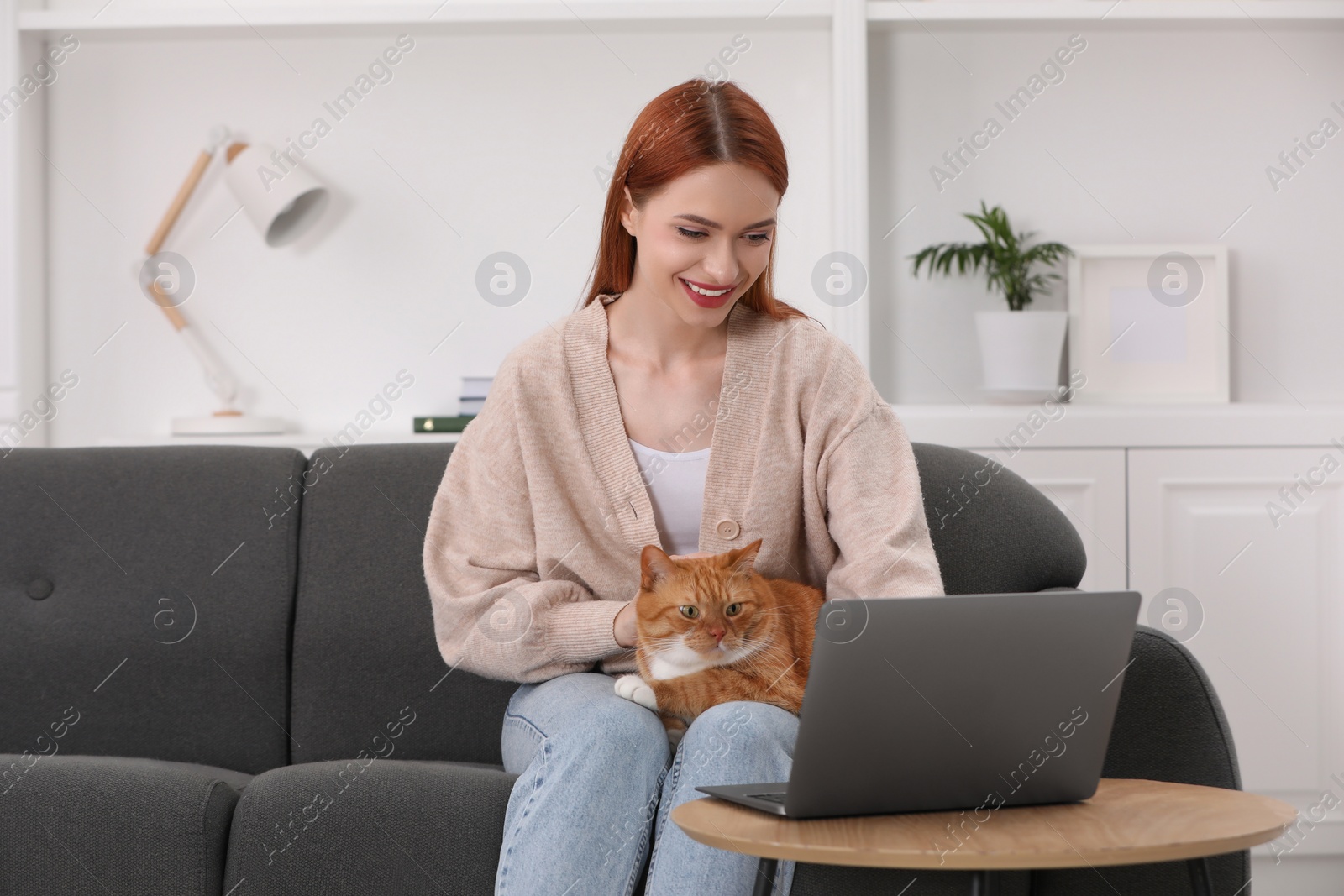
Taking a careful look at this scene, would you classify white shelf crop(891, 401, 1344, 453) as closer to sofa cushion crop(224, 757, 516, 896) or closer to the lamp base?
sofa cushion crop(224, 757, 516, 896)

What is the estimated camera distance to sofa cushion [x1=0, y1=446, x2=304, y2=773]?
5.63 feet

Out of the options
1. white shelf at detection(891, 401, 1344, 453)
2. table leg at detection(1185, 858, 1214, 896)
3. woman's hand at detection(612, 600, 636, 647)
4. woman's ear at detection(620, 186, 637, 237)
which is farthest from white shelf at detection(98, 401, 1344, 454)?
table leg at detection(1185, 858, 1214, 896)

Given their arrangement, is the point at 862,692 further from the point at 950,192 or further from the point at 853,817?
the point at 950,192

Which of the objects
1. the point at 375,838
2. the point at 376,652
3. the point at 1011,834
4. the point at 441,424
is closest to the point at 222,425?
the point at 441,424

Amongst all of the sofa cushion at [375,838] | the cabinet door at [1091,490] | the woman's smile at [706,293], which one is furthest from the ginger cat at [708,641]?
the cabinet door at [1091,490]

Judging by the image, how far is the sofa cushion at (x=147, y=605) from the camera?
1716mm

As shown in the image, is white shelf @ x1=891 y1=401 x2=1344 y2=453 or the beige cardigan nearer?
the beige cardigan

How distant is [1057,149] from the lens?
2.61 m

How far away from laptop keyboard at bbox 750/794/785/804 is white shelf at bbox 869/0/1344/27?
75.8 inches

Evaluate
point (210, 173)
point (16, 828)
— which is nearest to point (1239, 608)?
point (16, 828)

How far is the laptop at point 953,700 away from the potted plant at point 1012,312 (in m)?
1.50

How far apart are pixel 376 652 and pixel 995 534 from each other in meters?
0.97

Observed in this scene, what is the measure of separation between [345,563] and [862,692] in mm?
1089

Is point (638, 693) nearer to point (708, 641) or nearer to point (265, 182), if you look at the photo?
point (708, 641)
